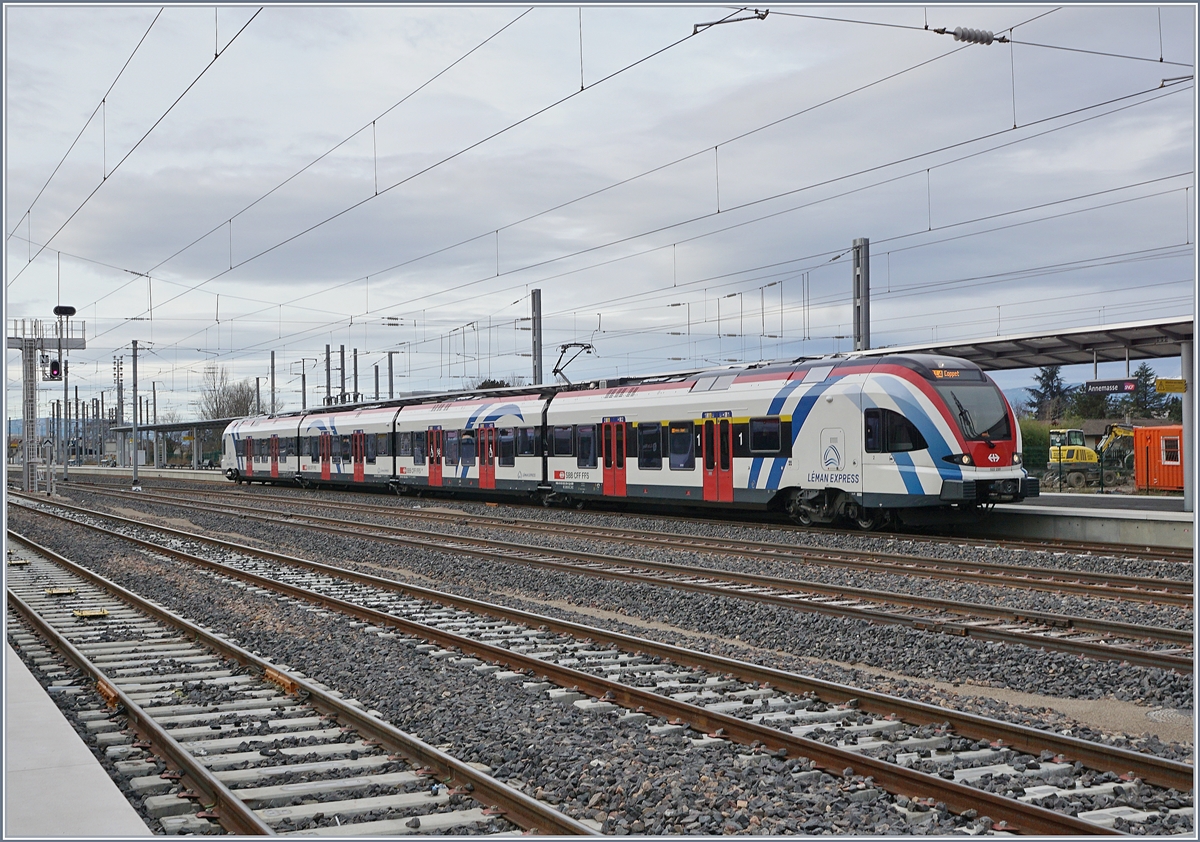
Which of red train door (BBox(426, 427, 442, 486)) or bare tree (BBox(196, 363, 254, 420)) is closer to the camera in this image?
red train door (BBox(426, 427, 442, 486))

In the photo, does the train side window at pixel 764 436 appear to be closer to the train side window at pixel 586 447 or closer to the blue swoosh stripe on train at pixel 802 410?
the blue swoosh stripe on train at pixel 802 410

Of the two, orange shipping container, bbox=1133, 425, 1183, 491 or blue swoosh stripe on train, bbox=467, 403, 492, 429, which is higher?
blue swoosh stripe on train, bbox=467, 403, 492, 429

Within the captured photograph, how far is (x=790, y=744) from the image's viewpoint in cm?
644

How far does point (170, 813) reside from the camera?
5.71 meters

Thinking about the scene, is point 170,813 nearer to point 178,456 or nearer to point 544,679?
point 544,679

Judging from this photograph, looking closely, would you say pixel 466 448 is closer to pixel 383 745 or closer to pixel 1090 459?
pixel 1090 459

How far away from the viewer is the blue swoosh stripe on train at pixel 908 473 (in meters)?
18.3

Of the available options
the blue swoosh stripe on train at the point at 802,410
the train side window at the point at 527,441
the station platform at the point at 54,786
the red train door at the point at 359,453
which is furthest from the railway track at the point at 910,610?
the red train door at the point at 359,453

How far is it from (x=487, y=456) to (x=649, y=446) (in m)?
7.77

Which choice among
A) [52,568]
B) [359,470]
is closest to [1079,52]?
[52,568]

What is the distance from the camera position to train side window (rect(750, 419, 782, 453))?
20719 millimetres

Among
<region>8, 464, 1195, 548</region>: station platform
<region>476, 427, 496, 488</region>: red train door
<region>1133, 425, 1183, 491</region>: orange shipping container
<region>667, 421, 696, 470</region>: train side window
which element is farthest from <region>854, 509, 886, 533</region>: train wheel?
<region>1133, 425, 1183, 491</region>: orange shipping container

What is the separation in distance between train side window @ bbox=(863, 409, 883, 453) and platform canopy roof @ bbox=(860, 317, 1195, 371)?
6.23 feet

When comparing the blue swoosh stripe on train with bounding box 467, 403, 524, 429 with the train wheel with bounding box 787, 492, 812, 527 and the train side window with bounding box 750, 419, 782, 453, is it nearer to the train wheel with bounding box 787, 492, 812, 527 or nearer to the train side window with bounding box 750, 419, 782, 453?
the train side window with bounding box 750, 419, 782, 453
